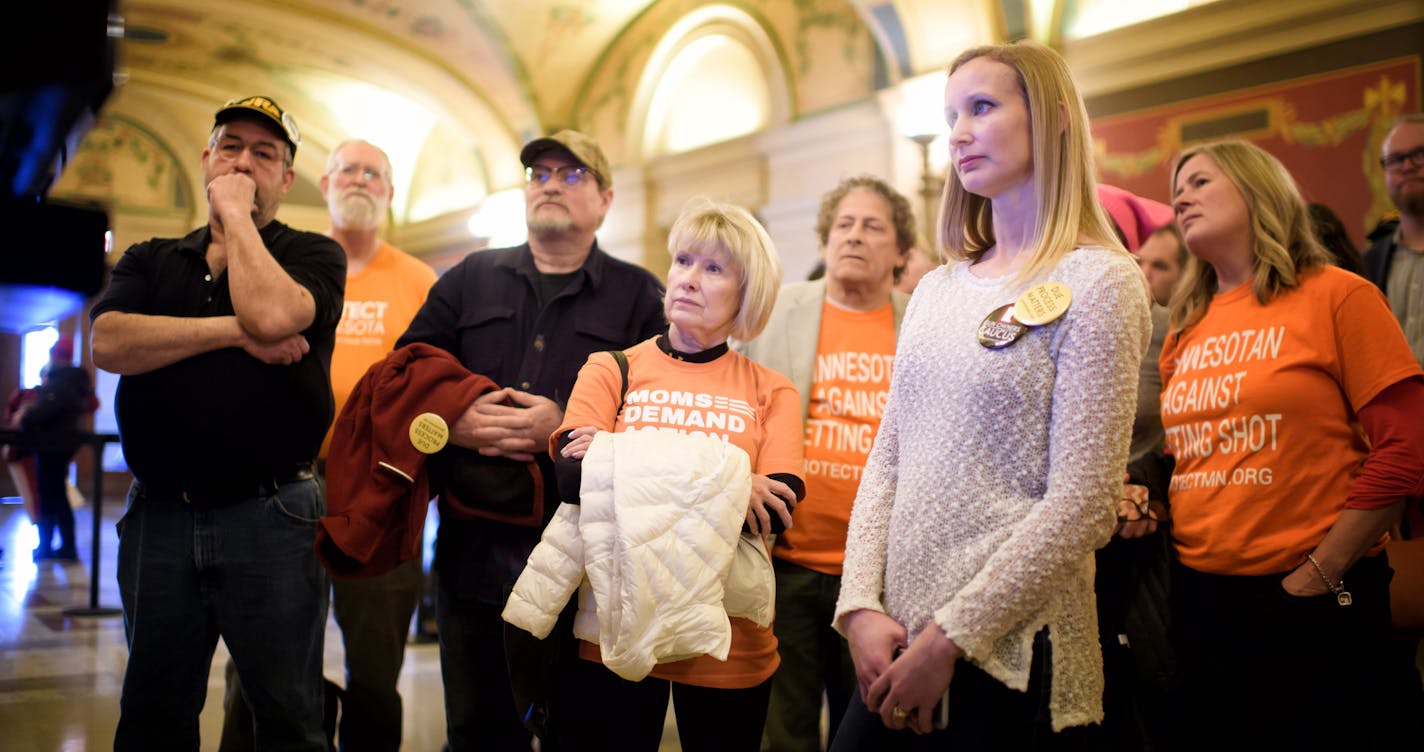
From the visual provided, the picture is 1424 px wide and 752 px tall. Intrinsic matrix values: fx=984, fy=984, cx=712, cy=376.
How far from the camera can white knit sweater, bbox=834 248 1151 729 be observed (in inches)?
50.4

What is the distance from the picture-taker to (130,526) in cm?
215

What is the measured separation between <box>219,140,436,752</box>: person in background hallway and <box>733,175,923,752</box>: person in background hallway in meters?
1.17

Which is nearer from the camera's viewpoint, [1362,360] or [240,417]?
[1362,360]

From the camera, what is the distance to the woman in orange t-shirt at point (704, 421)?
182 centimetres

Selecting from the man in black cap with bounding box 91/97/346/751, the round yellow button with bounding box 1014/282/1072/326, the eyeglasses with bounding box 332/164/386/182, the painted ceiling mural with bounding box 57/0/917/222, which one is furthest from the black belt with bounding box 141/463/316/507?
the painted ceiling mural with bounding box 57/0/917/222

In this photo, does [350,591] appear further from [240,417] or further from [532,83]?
[532,83]

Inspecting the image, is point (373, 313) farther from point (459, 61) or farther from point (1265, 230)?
point (459, 61)

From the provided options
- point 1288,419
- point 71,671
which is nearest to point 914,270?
point 1288,419

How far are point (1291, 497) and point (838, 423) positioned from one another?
1.00m

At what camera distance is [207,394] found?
212 cm

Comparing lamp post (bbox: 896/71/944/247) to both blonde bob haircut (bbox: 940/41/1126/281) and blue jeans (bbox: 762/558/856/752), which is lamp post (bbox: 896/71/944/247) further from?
blonde bob haircut (bbox: 940/41/1126/281)

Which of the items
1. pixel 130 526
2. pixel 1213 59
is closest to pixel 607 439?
pixel 130 526

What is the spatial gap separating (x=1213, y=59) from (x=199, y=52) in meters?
11.4

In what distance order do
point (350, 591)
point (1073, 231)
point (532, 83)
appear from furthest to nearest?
1. point (532, 83)
2. point (350, 591)
3. point (1073, 231)
